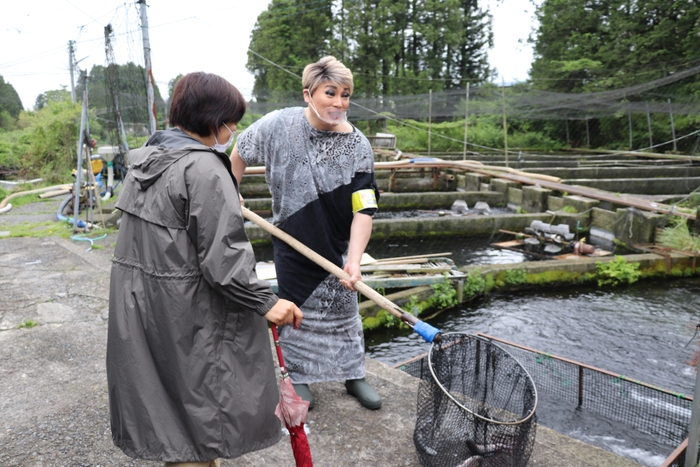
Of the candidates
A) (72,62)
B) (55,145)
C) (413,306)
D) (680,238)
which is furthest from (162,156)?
(72,62)

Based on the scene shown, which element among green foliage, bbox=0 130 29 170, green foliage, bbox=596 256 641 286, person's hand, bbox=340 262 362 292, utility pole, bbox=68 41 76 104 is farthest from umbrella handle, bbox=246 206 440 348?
green foliage, bbox=0 130 29 170

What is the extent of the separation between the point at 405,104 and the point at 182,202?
75.2ft

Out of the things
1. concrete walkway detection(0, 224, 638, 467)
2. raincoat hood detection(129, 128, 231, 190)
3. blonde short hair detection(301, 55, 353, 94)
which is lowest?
concrete walkway detection(0, 224, 638, 467)

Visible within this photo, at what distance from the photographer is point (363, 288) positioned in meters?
2.55

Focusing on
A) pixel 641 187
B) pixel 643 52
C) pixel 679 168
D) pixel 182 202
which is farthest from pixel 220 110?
pixel 643 52

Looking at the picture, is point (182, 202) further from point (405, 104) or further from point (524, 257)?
point (405, 104)

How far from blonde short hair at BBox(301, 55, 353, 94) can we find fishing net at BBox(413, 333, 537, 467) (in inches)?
54.9

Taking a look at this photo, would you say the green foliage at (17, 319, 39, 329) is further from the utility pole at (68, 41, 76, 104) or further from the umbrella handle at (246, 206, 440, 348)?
the utility pole at (68, 41, 76, 104)

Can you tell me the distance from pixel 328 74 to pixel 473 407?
198cm

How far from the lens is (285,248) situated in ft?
9.41

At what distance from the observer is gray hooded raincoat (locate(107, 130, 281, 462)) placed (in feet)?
5.43

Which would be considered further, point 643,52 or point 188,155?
point 643,52

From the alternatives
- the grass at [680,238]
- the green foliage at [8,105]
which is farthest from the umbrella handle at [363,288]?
the green foliage at [8,105]

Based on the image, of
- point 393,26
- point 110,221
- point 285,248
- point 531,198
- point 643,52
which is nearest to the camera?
point 285,248
